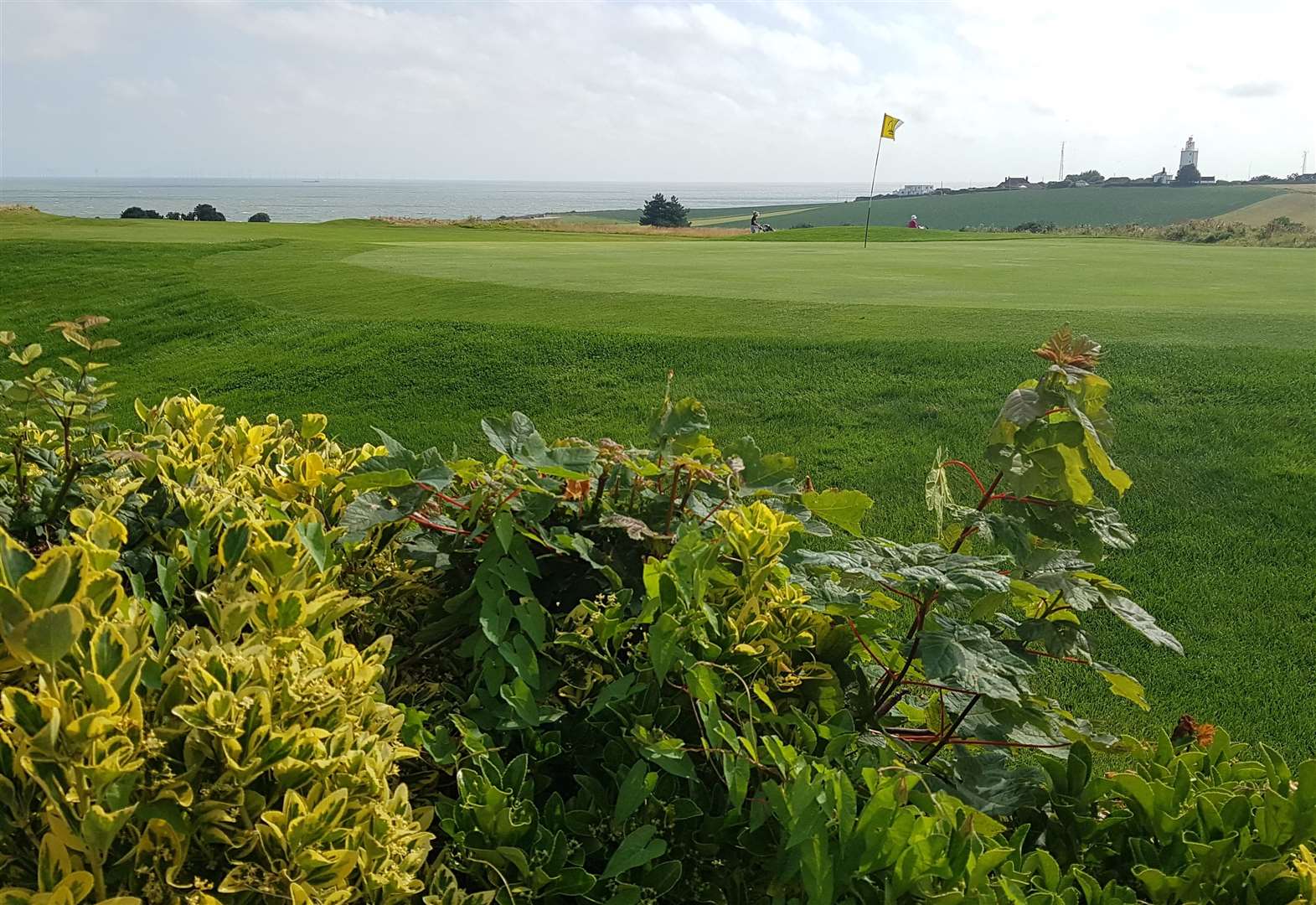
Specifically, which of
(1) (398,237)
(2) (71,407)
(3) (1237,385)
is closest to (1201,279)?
(3) (1237,385)

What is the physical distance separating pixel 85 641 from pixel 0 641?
4.0 inches

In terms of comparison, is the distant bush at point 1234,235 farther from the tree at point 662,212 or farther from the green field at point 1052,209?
the green field at point 1052,209

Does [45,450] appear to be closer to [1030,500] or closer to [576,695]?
[576,695]

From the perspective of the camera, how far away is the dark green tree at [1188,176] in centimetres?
9378

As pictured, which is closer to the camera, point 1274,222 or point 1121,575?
point 1121,575

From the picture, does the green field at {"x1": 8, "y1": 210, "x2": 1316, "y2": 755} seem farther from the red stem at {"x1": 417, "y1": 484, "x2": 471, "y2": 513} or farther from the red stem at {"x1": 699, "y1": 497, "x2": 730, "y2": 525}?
the red stem at {"x1": 417, "y1": 484, "x2": 471, "y2": 513}

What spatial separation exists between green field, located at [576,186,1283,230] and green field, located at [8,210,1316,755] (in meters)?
55.1

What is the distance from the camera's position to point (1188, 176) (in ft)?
319

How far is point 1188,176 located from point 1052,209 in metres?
33.7

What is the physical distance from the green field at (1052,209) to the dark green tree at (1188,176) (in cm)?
1006

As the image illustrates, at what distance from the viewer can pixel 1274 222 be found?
1109 inches

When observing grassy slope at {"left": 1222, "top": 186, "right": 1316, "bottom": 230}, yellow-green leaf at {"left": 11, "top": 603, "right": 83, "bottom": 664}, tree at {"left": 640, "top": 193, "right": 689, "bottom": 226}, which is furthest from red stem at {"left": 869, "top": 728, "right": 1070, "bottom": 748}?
grassy slope at {"left": 1222, "top": 186, "right": 1316, "bottom": 230}

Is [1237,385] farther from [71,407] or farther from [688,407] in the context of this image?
[71,407]

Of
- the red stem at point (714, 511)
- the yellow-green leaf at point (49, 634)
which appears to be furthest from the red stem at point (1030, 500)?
the yellow-green leaf at point (49, 634)
